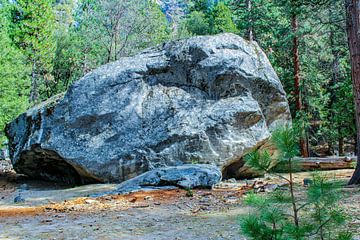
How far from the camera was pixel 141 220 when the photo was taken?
5426mm

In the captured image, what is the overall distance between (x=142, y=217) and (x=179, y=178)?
3.03 meters

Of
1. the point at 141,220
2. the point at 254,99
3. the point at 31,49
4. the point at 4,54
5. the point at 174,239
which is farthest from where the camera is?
the point at 31,49

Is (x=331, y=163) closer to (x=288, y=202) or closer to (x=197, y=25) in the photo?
(x=288, y=202)

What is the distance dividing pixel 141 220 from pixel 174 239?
1263 mm

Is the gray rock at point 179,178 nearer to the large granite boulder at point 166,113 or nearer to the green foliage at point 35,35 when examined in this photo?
the large granite boulder at point 166,113

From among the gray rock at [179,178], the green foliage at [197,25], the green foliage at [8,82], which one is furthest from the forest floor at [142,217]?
the green foliage at [197,25]

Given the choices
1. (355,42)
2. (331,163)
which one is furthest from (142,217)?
(331,163)

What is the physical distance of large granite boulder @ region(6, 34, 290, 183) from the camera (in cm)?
1066

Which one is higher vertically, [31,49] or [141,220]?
[31,49]

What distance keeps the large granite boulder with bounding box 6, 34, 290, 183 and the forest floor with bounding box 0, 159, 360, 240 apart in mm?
2770

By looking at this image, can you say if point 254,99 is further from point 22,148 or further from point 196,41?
point 22,148

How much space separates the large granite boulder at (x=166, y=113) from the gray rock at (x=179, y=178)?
5.03 feet

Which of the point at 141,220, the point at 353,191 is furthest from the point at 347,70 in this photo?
the point at 141,220

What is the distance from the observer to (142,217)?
222 inches
